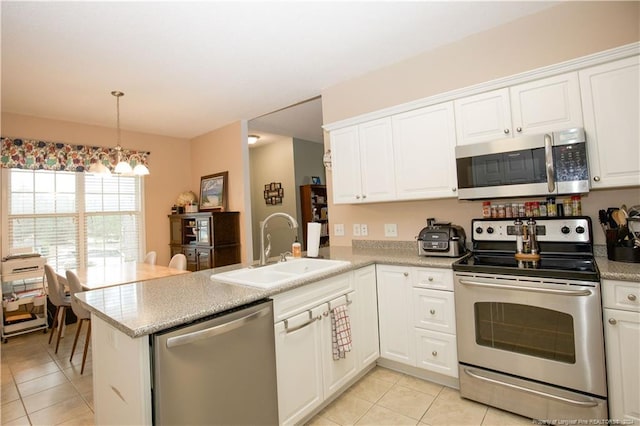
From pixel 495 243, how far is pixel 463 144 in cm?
74

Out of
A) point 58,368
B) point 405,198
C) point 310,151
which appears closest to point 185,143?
point 310,151

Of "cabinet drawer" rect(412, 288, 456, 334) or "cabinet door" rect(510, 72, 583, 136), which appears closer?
"cabinet door" rect(510, 72, 583, 136)

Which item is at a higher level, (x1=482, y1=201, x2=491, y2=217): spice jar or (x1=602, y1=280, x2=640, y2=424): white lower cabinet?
(x1=482, y1=201, x2=491, y2=217): spice jar

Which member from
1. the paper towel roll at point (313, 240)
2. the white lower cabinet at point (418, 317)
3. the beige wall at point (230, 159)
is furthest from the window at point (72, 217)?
the white lower cabinet at point (418, 317)

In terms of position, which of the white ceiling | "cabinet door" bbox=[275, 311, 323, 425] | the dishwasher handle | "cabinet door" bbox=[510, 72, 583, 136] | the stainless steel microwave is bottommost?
"cabinet door" bbox=[275, 311, 323, 425]

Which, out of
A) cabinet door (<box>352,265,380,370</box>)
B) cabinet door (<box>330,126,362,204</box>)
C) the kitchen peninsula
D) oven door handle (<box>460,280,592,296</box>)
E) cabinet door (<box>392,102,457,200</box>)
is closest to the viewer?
the kitchen peninsula

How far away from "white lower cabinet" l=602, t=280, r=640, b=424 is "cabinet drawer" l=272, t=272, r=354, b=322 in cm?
137

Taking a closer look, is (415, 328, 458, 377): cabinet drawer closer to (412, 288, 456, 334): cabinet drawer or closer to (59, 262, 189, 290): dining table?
(412, 288, 456, 334): cabinet drawer

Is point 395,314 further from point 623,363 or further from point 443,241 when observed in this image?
point 623,363

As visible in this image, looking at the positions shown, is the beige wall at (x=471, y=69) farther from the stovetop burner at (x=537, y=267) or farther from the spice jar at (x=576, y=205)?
the stovetop burner at (x=537, y=267)

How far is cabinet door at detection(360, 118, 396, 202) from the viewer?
2648 millimetres

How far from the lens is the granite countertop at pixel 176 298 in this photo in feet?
4.06

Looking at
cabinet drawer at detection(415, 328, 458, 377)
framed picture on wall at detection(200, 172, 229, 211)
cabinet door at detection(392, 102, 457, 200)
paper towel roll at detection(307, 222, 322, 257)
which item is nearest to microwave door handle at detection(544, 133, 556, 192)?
cabinet door at detection(392, 102, 457, 200)

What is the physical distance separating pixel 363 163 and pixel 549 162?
1.33m
